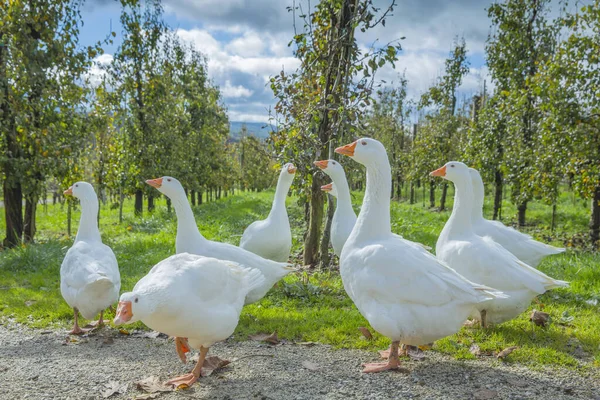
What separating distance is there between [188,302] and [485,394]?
7.93 feet

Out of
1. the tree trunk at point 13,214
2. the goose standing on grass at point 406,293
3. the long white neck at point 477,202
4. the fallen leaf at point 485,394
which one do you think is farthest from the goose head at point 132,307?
the tree trunk at point 13,214

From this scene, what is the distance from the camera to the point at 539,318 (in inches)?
200

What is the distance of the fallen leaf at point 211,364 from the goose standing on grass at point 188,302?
0.40 feet

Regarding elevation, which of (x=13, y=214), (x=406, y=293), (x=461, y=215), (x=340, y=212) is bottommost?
(x=13, y=214)

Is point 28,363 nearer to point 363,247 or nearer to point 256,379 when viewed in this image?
point 256,379

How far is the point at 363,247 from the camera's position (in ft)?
13.9

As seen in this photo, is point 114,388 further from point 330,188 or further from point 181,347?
point 330,188

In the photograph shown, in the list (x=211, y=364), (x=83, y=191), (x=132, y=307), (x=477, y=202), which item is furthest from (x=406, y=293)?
(x=83, y=191)

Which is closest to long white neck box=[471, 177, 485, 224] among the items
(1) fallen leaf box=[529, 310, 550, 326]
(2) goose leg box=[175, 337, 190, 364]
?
(1) fallen leaf box=[529, 310, 550, 326]

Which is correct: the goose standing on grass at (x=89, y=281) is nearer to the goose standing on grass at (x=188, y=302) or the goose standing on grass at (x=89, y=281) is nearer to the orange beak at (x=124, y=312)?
the goose standing on grass at (x=188, y=302)

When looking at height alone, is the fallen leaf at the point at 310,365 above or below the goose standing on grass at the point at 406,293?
below

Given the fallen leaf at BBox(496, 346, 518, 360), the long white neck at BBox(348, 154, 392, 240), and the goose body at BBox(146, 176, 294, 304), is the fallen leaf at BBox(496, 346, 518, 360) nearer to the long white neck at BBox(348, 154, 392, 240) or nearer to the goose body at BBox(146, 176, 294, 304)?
the long white neck at BBox(348, 154, 392, 240)

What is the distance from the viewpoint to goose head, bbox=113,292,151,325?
135 inches

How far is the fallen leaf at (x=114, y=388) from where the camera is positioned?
11.7 feet
